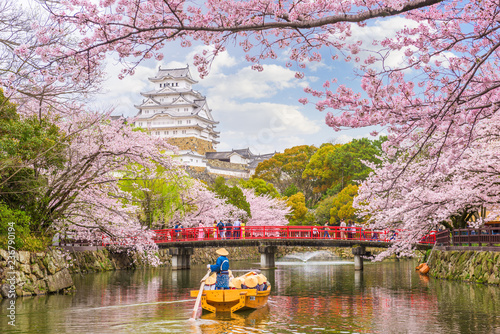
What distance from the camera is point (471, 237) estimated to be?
20.2 metres

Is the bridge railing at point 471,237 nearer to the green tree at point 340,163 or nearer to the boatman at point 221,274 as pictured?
the boatman at point 221,274

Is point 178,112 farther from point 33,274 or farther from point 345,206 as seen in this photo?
point 33,274

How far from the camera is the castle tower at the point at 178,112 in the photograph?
80500 millimetres

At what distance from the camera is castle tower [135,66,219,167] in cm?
8050

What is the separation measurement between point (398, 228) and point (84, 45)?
21187 mm

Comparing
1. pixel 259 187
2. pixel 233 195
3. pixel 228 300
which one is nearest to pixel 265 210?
pixel 259 187

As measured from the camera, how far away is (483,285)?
60.3ft

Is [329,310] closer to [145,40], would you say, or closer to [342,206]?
[145,40]

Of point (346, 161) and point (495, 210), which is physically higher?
point (346, 161)

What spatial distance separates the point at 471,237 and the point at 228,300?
1197 cm

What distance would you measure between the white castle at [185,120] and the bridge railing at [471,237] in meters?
55.5

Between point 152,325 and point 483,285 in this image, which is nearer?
point 152,325

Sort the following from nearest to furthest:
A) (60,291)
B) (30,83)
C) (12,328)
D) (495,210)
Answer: (12,328) → (30,83) → (60,291) → (495,210)

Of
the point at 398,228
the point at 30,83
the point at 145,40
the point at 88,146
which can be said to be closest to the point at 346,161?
the point at 398,228
